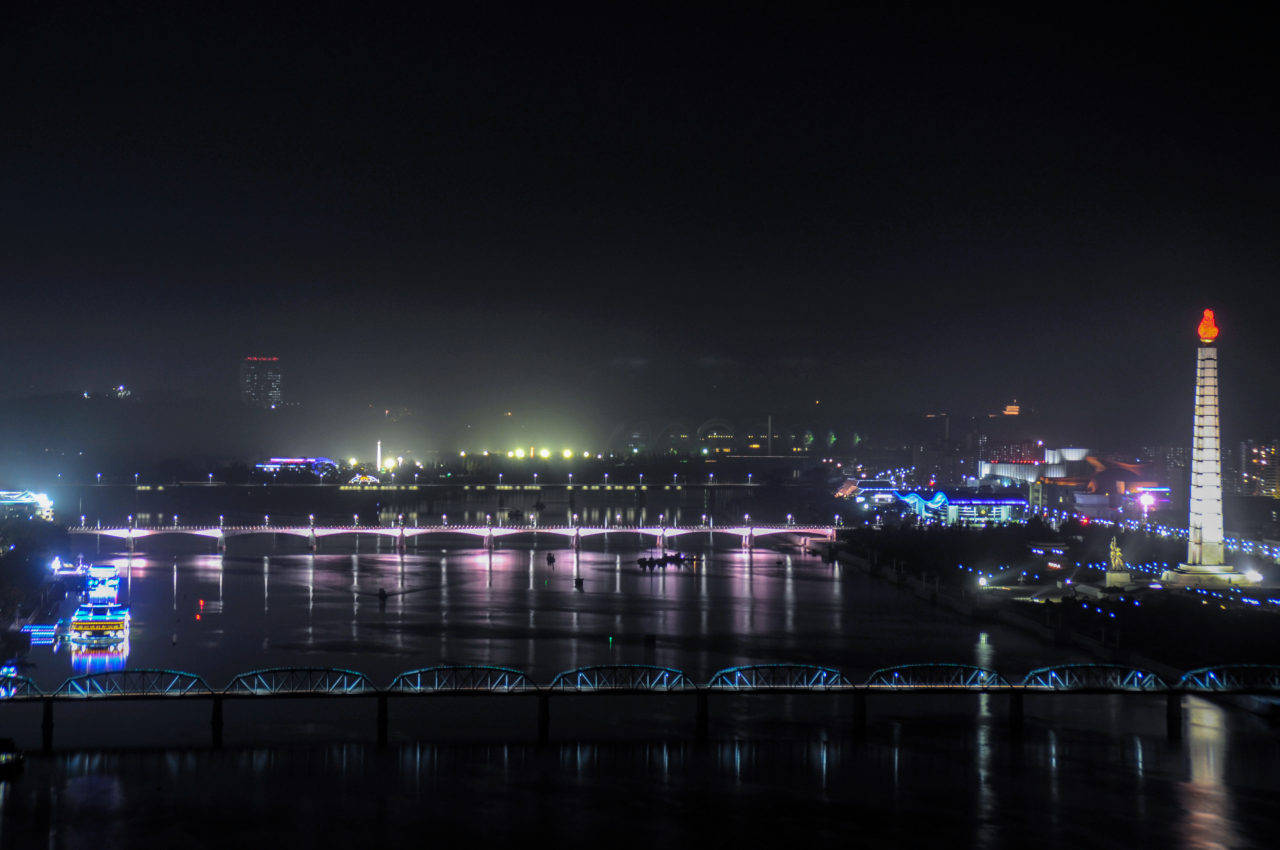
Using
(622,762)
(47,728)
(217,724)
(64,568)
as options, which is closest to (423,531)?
(64,568)

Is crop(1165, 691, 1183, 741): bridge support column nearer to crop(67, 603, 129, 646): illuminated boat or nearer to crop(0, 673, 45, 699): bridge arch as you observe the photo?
crop(0, 673, 45, 699): bridge arch

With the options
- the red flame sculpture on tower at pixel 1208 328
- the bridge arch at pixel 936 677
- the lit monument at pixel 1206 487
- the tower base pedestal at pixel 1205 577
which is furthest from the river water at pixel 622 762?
the red flame sculpture on tower at pixel 1208 328

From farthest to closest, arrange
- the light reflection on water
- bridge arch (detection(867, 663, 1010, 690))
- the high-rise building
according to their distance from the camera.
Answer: the high-rise building, bridge arch (detection(867, 663, 1010, 690)), the light reflection on water

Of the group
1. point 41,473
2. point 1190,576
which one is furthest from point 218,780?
point 41,473

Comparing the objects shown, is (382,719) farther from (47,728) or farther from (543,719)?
(47,728)

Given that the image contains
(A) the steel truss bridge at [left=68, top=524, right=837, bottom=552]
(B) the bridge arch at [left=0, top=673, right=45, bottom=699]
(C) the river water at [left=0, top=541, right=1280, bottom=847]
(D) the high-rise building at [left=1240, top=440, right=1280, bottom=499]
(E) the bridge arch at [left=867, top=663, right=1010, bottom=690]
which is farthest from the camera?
(D) the high-rise building at [left=1240, top=440, right=1280, bottom=499]

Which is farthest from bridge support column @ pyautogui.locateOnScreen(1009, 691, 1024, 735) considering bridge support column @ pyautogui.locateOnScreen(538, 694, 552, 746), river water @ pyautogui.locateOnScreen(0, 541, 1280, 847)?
bridge support column @ pyautogui.locateOnScreen(538, 694, 552, 746)
